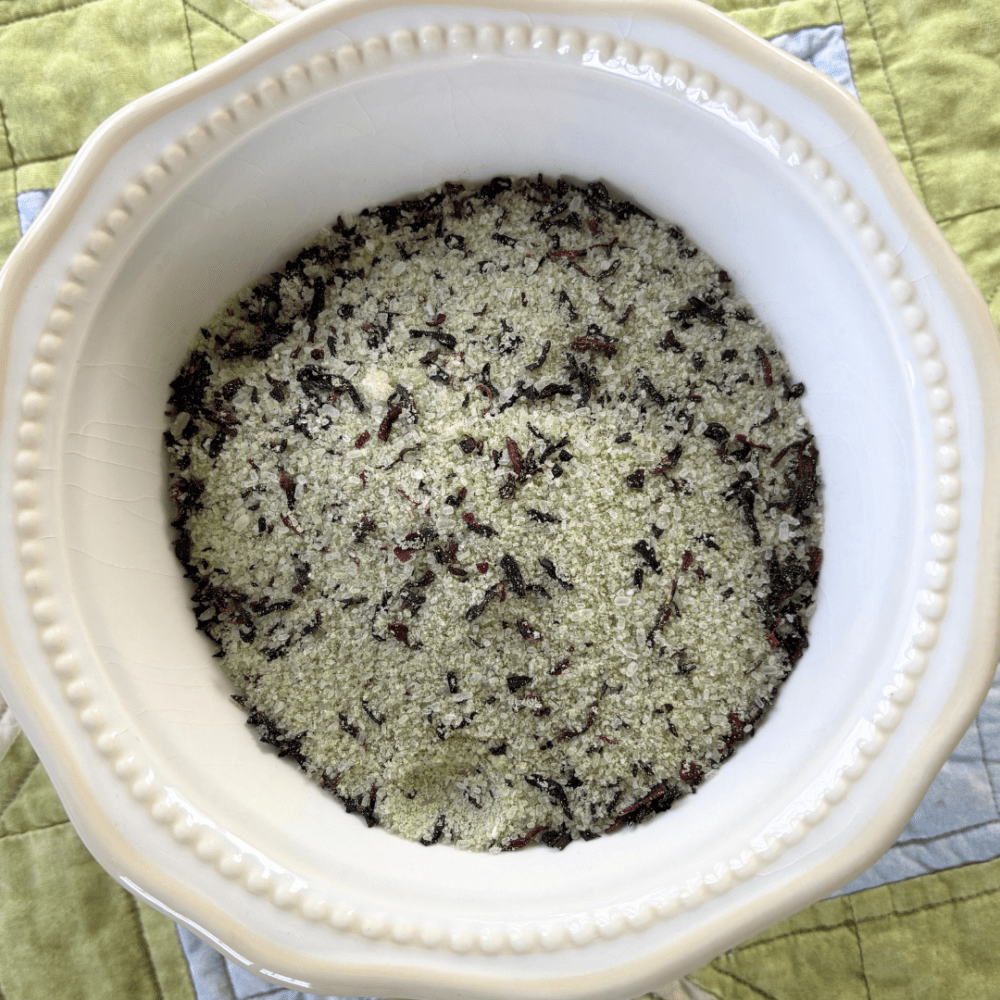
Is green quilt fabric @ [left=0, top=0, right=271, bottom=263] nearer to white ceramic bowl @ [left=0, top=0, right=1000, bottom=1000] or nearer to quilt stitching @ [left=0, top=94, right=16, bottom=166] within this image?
quilt stitching @ [left=0, top=94, right=16, bottom=166]

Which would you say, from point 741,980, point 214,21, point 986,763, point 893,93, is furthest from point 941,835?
point 214,21

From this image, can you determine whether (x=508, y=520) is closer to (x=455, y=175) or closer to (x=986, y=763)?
(x=455, y=175)

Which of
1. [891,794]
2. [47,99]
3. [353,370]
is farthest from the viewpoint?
[47,99]

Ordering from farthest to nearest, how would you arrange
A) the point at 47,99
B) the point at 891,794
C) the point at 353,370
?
the point at 47,99
the point at 353,370
the point at 891,794

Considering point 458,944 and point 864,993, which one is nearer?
point 458,944

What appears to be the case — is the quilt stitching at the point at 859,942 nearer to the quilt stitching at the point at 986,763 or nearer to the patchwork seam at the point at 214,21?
the quilt stitching at the point at 986,763

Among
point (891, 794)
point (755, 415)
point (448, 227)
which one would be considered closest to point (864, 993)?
point (891, 794)

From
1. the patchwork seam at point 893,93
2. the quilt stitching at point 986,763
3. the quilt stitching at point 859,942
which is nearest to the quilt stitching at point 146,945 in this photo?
the quilt stitching at point 859,942

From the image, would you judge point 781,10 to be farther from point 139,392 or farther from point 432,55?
point 139,392
